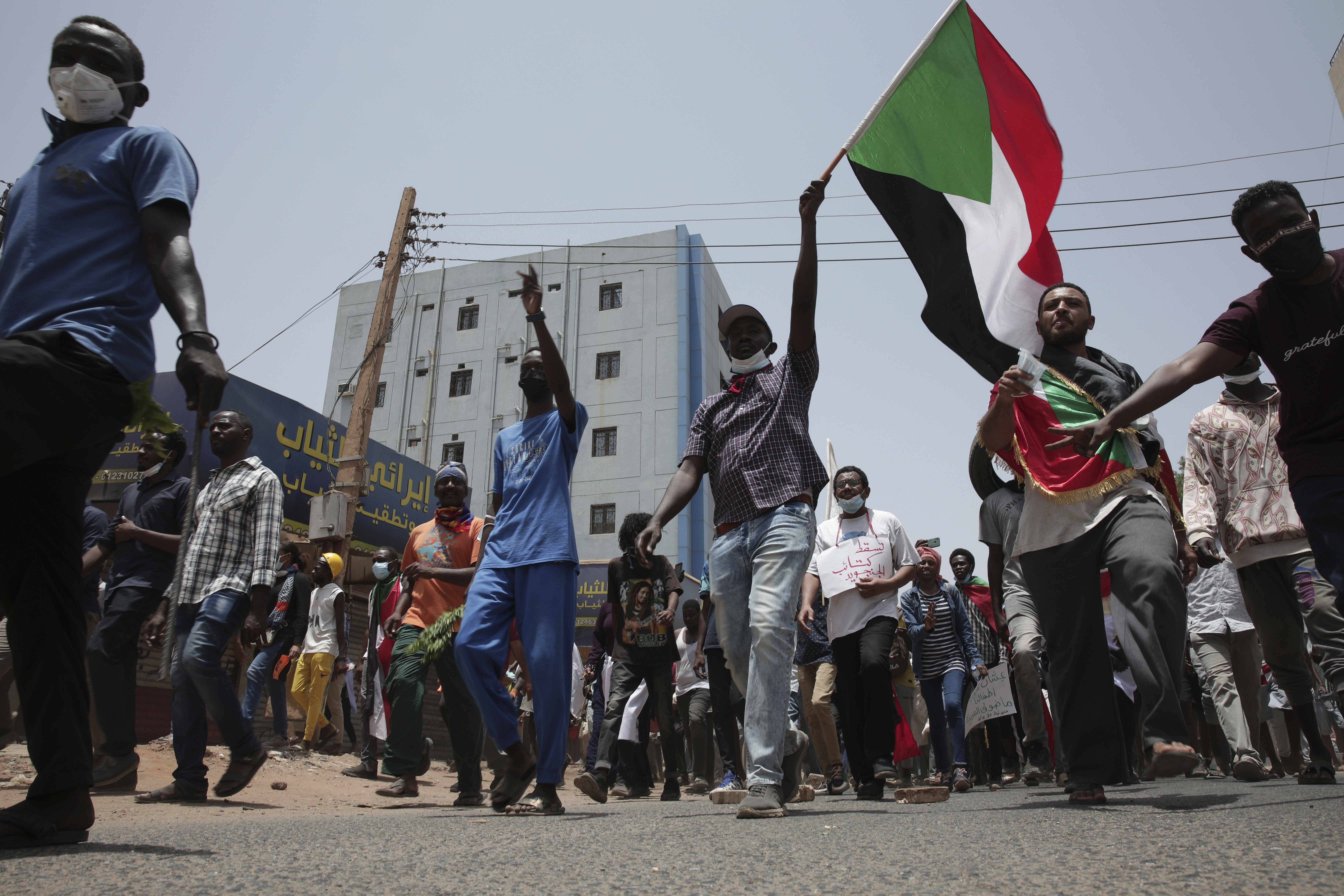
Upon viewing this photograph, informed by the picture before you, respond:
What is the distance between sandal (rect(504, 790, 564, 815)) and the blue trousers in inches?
3.2

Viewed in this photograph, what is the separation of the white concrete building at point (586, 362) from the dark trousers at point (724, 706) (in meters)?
23.5

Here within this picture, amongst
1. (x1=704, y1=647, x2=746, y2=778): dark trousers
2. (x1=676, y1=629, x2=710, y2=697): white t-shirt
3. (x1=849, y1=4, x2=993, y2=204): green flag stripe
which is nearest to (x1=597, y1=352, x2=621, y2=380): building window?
(x1=676, y1=629, x2=710, y2=697): white t-shirt

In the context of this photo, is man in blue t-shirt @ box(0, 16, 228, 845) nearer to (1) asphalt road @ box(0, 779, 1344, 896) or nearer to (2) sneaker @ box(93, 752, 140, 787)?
(1) asphalt road @ box(0, 779, 1344, 896)

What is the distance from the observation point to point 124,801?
4.84 metres

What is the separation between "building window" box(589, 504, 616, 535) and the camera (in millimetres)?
32219

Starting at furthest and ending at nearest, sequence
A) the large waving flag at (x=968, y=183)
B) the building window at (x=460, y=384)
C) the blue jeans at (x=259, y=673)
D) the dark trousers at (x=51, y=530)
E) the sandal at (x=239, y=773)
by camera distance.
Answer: the building window at (x=460, y=384)
the blue jeans at (x=259, y=673)
the large waving flag at (x=968, y=183)
the sandal at (x=239, y=773)
the dark trousers at (x=51, y=530)

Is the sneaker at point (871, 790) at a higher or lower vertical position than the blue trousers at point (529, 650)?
lower

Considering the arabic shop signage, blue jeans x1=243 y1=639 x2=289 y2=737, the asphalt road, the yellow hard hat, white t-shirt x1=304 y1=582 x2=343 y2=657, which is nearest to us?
the asphalt road

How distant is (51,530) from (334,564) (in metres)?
8.85

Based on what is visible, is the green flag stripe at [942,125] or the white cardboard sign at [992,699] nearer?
the green flag stripe at [942,125]

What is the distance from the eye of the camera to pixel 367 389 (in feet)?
53.5

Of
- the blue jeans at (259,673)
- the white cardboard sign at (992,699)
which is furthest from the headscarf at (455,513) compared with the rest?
the white cardboard sign at (992,699)

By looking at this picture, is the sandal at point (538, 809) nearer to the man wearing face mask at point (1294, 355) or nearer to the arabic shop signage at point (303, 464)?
the man wearing face mask at point (1294, 355)

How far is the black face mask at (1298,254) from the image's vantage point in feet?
10.2
